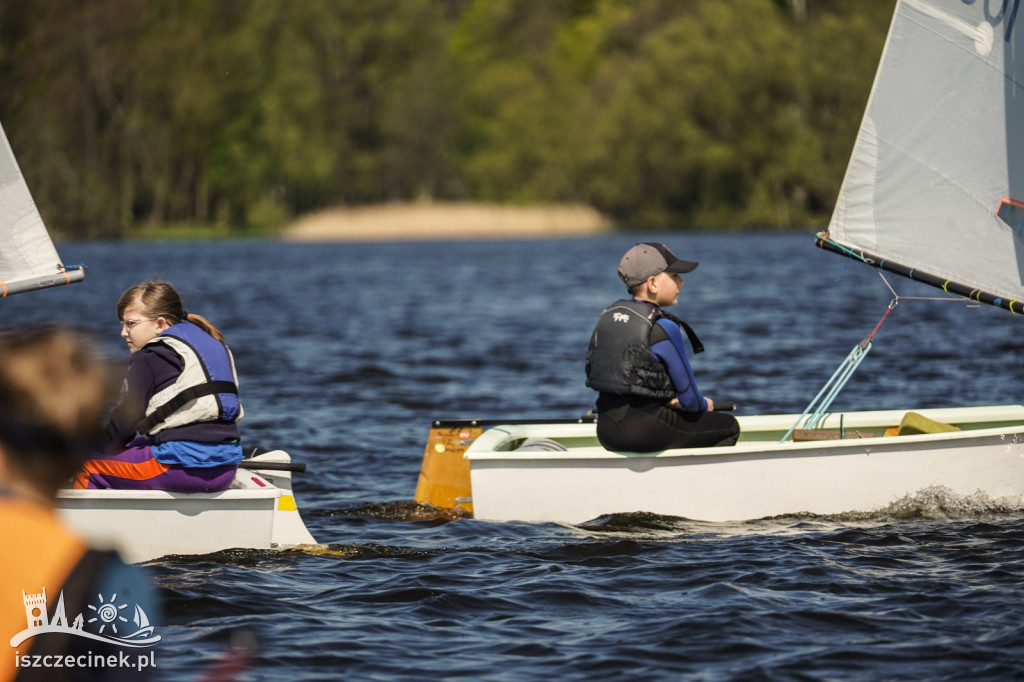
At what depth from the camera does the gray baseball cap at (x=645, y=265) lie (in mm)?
6746

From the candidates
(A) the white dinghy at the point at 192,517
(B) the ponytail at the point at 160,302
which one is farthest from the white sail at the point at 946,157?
(B) the ponytail at the point at 160,302

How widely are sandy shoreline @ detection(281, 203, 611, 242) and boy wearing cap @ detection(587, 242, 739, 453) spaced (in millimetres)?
44607

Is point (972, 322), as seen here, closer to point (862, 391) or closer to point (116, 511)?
point (862, 391)

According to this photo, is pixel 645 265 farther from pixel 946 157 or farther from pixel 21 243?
pixel 21 243

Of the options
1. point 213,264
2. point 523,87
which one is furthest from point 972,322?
point 523,87

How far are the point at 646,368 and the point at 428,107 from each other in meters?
60.7

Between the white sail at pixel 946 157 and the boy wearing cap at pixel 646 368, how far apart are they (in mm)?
1432

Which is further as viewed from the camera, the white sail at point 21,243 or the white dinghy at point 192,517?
the white sail at point 21,243

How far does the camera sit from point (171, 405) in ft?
19.1

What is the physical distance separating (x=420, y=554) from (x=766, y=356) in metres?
9.54

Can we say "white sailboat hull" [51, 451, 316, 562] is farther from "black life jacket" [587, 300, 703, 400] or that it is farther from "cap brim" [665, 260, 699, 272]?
"cap brim" [665, 260, 699, 272]

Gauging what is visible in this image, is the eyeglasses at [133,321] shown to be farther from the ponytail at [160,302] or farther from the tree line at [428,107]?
the tree line at [428,107]

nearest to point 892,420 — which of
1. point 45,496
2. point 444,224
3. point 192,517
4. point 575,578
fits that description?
point 575,578
